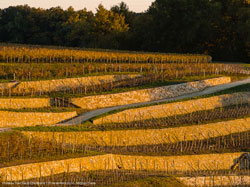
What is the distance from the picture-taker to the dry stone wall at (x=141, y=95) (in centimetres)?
5121

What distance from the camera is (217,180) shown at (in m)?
34.2

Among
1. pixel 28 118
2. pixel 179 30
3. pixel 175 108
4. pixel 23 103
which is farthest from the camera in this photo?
pixel 179 30

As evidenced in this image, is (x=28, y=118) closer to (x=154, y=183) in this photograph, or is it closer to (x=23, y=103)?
(x=23, y=103)

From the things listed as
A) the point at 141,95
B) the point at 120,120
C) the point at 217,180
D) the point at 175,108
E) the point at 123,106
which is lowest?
the point at 217,180

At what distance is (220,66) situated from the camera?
232 feet

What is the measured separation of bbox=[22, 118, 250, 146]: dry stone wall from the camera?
39.1m

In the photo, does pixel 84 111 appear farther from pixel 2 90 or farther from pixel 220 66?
pixel 220 66

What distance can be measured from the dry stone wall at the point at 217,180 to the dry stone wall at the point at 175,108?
13613mm

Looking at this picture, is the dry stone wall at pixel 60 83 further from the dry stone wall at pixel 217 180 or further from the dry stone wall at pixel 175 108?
the dry stone wall at pixel 217 180

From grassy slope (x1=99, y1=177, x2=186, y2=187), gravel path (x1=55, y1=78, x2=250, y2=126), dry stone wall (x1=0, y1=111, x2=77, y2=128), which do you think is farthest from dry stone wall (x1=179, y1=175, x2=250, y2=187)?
dry stone wall (x1=0, y1=111, x2=77, y2=128)

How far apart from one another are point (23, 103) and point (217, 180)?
19.5 m

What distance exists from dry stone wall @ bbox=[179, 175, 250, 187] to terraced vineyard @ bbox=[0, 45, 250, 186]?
0.21 feet

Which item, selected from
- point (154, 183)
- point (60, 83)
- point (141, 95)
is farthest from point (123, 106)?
point (154, 183)

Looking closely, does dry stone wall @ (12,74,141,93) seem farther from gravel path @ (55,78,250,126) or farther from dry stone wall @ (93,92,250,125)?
dry stone wall @ (93,92,250,125)
